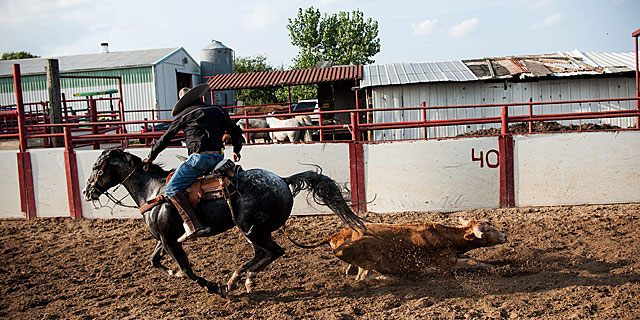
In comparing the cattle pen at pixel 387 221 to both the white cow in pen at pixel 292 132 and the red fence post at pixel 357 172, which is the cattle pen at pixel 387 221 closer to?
the red fence post at pixel 357 172

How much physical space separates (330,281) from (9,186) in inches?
243

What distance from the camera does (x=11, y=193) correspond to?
26.4 feet

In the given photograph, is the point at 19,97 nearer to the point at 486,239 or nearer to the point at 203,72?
the point at 486,239

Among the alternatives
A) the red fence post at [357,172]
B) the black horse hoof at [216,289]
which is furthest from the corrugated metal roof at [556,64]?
the black horse hoof at [216,289]

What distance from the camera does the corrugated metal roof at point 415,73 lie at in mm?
15484

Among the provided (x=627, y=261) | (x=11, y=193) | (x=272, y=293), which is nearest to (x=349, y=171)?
(x=272, y=293)

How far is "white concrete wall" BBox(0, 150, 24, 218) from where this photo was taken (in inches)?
316

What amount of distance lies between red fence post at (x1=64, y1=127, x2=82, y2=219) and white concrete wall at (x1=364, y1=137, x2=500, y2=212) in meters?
4.64

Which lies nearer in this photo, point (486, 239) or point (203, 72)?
point (486, 239)

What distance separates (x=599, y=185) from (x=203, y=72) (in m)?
25.6

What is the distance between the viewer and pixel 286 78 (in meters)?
18.5

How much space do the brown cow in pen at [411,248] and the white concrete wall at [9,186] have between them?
584 cm

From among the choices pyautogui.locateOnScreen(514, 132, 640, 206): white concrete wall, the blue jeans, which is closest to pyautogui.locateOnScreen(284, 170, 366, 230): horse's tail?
the blue jeans

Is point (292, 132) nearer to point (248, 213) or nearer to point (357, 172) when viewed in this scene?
point (357, 172)
